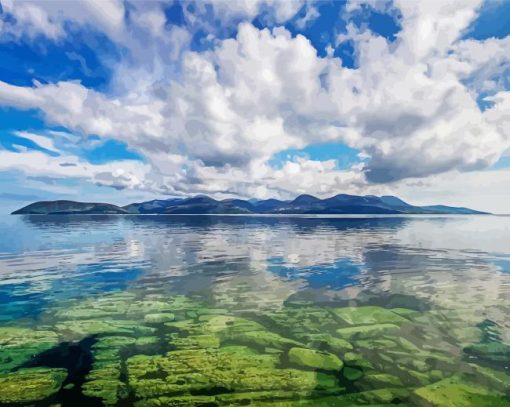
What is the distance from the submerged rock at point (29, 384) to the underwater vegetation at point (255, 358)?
49mm

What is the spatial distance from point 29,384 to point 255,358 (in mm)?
10012

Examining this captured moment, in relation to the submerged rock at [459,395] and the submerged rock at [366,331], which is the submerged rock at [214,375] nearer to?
the submerged rock at [459,395]

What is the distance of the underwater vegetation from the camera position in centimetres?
1341

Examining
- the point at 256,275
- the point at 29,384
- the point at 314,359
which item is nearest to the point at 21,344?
the point at 29,384

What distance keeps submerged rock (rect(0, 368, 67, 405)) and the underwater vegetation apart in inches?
1.9

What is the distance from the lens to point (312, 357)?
1677cm

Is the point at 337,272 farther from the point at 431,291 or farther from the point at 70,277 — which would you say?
the point at 70,277

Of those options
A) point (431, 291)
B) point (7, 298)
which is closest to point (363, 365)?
point (431, 291)

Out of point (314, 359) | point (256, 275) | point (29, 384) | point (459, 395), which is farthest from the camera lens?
point (256, 275)

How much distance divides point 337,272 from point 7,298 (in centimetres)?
3428

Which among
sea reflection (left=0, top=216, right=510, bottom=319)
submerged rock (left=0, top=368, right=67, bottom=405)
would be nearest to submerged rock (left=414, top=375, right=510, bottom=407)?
sea reflection (left=0, top=216, right=510, bottom=319)

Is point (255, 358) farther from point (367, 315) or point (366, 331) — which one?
point (367, 315)

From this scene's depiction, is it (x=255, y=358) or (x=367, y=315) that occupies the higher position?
(x=367, y=315)

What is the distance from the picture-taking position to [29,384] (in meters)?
14.1
